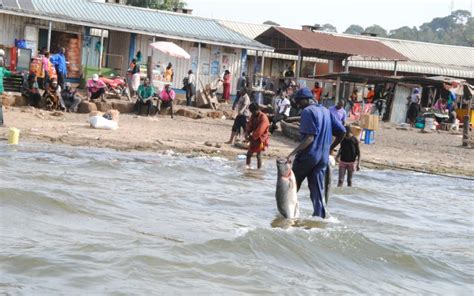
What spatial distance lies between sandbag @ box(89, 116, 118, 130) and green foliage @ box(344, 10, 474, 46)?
8958 cm

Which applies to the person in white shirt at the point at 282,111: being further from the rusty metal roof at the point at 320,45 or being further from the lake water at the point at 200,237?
the rusty metal roof at the point at 320,45

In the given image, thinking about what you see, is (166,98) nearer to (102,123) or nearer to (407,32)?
(102,123)

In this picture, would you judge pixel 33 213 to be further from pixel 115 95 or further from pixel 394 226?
pixel 115 95

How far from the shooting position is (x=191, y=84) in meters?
29.6

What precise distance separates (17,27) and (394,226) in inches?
794

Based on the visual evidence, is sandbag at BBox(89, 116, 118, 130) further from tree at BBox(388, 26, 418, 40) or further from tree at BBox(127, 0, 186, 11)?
tree at BBox(388, 26, 418, 40)

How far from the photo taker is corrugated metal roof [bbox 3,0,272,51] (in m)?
29.1

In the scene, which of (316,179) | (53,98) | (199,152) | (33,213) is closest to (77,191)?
(33,213)

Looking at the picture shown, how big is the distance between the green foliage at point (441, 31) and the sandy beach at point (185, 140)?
84.4m

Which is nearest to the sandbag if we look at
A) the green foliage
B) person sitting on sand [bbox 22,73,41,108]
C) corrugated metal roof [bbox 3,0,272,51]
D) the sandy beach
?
the sandy beach

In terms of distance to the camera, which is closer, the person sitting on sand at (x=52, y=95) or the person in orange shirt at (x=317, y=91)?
the person sitting on sand at (x=52, y=95)

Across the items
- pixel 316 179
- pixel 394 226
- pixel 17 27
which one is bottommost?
pixel 394 226

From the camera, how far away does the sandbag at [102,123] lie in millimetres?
20906

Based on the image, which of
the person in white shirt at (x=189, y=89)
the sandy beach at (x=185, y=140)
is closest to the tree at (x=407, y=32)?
the person in white shirt at (x=189, y=89)
